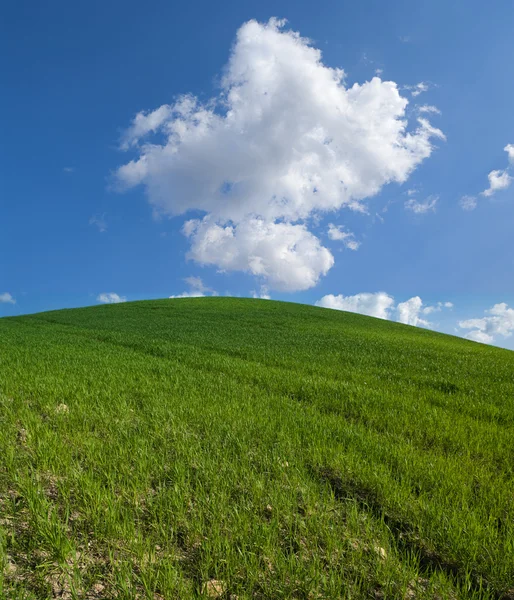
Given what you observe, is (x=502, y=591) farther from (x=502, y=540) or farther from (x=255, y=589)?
(x=255, y=589)

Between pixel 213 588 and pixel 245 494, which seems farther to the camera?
pixel 245 494

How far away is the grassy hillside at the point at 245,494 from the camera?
136 inches

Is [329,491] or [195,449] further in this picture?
[195,449]

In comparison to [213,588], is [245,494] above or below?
above

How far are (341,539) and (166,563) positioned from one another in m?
1.89

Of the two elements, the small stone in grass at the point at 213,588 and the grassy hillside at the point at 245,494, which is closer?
the small stone in grass at the point at 213,588

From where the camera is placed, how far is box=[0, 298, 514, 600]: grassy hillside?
3.45m

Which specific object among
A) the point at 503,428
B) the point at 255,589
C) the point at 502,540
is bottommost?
the point at 255,589

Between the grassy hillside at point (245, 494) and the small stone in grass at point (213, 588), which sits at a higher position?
the grassy hillside at point (245, 494)

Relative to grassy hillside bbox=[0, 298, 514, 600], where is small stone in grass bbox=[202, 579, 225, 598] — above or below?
below

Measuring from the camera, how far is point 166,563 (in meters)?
3.46

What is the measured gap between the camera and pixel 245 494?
4.69m

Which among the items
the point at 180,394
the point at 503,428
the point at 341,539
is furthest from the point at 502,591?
the point at 180,394

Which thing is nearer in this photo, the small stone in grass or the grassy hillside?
the small stone in grass
